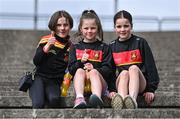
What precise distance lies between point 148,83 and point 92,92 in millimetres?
641

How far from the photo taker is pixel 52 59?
289 inches

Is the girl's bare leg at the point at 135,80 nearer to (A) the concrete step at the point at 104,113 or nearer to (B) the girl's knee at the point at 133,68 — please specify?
(B) the girl's knee at the point at 133,68

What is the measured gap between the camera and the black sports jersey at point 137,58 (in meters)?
7.06

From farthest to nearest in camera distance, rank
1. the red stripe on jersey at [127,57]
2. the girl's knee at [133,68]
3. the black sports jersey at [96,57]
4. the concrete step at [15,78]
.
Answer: the concrete step at [15,78] < the red stripe on jersey at [127,57] < the black sports jersey at [96,57] < the girl's knee at [133,68]

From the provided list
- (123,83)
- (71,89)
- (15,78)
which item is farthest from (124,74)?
(15,78)

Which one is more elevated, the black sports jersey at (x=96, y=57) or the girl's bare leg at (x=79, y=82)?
the black sports jersey at (x=96, y=57)

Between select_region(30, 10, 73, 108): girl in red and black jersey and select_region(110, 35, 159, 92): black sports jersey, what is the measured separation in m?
0.53

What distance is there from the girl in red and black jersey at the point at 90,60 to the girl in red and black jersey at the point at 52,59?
0.67 ft

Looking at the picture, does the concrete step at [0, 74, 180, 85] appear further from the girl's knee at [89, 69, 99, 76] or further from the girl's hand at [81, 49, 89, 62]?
the girl's knee at [89, 69, 99, 76]

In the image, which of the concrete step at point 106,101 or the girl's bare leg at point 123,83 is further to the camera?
the concrete step at point 106,101

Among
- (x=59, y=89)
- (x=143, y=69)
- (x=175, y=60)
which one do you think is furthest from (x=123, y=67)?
(x=175, y=60)

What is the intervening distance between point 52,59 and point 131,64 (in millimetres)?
850

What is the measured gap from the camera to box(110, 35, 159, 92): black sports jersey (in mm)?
7062

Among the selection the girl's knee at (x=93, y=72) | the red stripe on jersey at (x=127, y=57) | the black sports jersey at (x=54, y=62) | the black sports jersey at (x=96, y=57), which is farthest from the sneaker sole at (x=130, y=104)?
the black sports jersey at (x=54, y=62)
